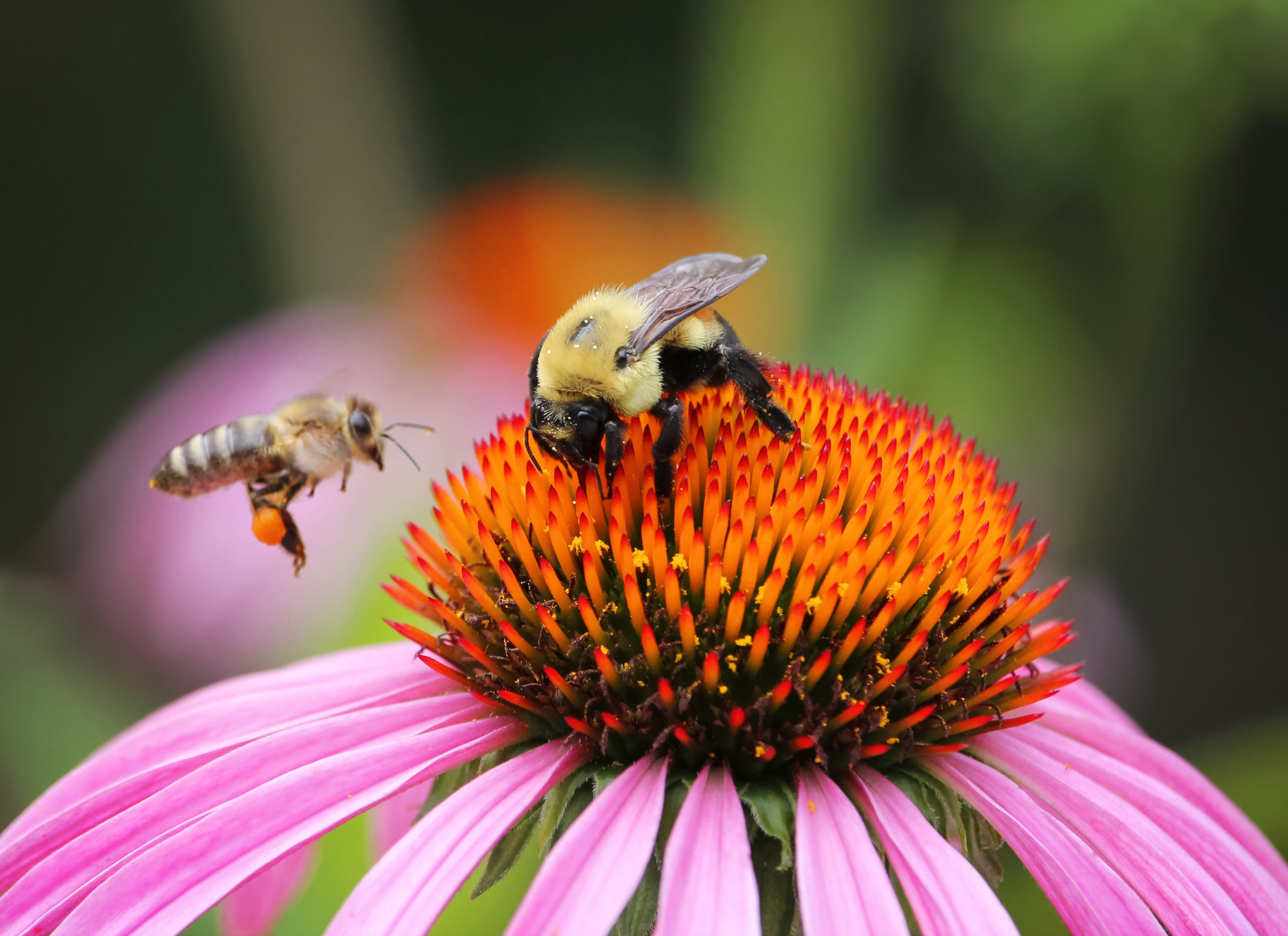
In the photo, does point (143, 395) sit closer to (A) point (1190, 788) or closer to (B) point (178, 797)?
(B) point (178, 797)

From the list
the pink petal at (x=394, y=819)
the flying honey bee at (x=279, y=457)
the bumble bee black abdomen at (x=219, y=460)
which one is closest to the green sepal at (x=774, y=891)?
the pink petal at (x=394, y=819)

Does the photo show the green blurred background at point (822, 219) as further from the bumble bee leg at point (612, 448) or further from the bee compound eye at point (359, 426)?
the bumble bee leg at point (612, 448)

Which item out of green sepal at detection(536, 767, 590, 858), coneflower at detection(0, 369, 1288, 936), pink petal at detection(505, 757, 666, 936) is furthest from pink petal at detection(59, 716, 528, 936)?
pink petal at detection(505, 757, 666, 936)

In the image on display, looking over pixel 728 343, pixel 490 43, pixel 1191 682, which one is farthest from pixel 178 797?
pixel 490 43

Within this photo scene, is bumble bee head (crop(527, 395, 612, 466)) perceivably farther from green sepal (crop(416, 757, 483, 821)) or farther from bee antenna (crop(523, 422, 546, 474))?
green sepal (crop(416, 757, 483, 821))

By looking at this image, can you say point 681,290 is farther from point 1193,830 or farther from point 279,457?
point 1193,830

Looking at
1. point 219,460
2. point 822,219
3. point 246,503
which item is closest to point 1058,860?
point 219,460
